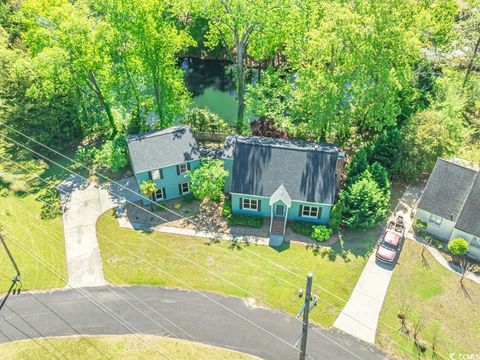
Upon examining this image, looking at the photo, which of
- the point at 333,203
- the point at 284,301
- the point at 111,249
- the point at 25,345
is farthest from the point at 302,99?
the point at 25,345

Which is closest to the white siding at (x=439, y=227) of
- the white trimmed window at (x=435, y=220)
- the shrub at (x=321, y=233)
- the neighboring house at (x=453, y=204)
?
the neighboring house at (x=453, y=204)

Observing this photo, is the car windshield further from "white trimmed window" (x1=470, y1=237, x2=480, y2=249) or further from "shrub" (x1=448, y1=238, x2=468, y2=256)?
"white trimmed window" (x1=470, y1=237, x2=480, y2=249)

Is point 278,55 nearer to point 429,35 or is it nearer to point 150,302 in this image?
point 429,35

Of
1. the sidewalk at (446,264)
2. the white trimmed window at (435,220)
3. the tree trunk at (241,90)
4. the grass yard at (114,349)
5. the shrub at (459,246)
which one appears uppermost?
the tree trunk at (241,90)

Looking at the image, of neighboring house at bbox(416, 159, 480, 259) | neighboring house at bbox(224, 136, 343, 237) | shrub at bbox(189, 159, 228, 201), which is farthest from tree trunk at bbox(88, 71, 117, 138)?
neighboring house at bbox(416, 159, 480, 259)

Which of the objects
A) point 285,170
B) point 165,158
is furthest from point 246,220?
point 165,158

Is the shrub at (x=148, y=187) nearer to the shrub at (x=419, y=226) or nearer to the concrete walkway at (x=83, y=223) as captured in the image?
the concrete walkway at (x=83, y=223)

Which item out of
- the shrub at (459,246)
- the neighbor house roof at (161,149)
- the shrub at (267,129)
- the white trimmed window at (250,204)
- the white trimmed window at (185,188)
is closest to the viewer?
the shrub at (459,246)
